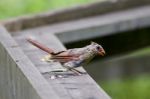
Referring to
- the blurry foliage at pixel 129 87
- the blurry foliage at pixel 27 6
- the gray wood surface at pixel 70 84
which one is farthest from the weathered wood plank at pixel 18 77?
the blurry foliage at pixel 129 87

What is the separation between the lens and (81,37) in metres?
6.38

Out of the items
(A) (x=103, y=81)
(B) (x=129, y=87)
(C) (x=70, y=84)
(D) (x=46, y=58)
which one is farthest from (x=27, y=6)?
(C) (x=70, y=84)

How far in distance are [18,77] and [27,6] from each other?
3784 millimetres

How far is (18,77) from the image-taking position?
4184mm

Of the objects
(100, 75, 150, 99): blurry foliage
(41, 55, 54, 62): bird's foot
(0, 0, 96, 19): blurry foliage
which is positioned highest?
(41, 55, 54, 62): bird's foot

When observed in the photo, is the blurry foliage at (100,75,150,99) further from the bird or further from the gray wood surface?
the bird

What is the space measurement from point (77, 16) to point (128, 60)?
114 cm

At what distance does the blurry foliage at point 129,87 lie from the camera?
7727mm

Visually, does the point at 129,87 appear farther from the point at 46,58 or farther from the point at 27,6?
the point at 46,58

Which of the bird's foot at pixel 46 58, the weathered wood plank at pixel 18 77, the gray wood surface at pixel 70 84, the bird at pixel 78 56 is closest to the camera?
the weathered wood plank at pixel 18 77

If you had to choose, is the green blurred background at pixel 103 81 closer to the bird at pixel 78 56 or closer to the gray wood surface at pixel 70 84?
the gray wood surface at pixel 70 84

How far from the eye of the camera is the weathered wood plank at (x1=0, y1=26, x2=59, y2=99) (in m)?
3.81

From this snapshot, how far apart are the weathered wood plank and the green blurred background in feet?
9.14

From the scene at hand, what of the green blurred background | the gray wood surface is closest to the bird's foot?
the gray wood surface
